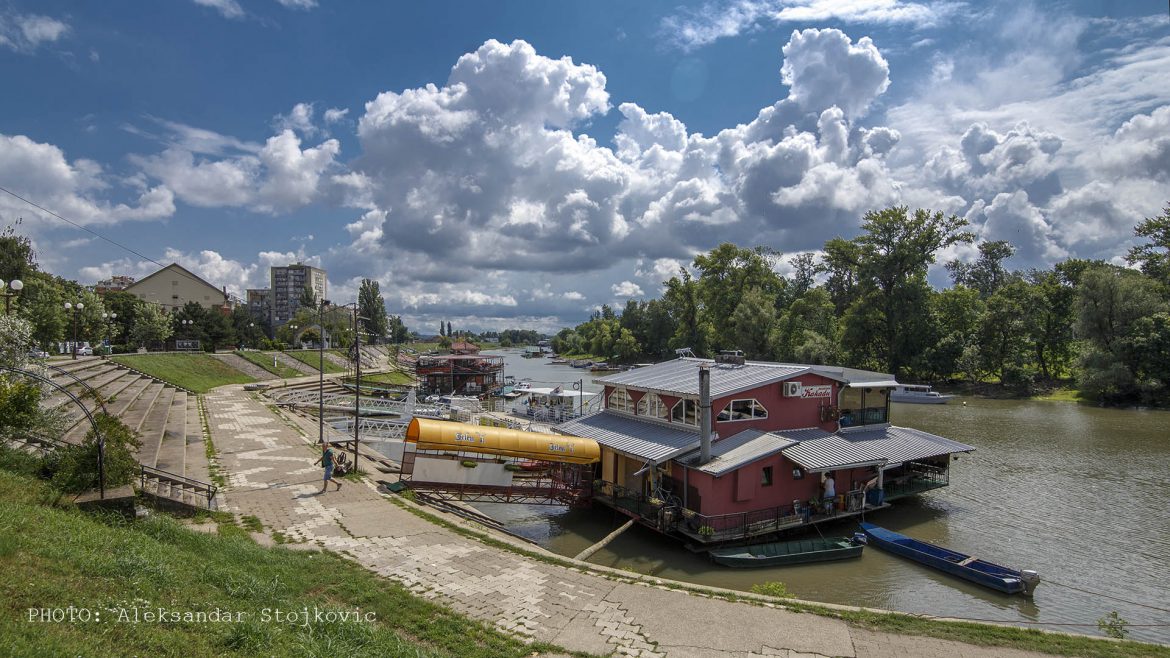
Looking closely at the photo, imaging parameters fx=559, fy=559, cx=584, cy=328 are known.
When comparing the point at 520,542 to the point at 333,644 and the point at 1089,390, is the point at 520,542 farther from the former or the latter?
the point at 1089,390

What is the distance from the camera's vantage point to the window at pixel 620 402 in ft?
78.1

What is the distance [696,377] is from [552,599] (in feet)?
39.6

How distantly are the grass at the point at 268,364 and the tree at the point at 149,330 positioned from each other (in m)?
8.31

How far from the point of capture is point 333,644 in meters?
7.92

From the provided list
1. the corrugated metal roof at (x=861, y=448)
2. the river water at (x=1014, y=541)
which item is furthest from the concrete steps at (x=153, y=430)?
the corrugated metal roof at (x=861, y=448)

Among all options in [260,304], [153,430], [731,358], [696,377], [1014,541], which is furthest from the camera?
[260,304]

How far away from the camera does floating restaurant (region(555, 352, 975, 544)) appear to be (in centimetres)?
1795

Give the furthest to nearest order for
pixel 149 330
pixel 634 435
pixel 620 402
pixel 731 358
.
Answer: pixel 149 330 < pixel 731 358 < pixel 620 402 < pixel 634 435

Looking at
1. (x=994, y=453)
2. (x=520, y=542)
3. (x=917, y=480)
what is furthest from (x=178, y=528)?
(x=994, y=453)

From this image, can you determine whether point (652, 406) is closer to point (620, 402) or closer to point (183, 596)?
point (620, 402)

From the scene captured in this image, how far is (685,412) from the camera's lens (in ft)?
68.0

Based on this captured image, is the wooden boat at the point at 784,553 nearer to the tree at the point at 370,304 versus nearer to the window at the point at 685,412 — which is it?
the window at the point at 685,412

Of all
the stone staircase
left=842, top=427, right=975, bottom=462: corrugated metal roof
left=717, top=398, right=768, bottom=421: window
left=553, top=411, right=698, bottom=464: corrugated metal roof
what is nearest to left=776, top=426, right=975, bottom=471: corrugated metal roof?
left=842, top=427, right=975, bottom=462: corrugated metal roof

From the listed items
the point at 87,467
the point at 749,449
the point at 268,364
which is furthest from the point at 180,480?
the point at 268,364
